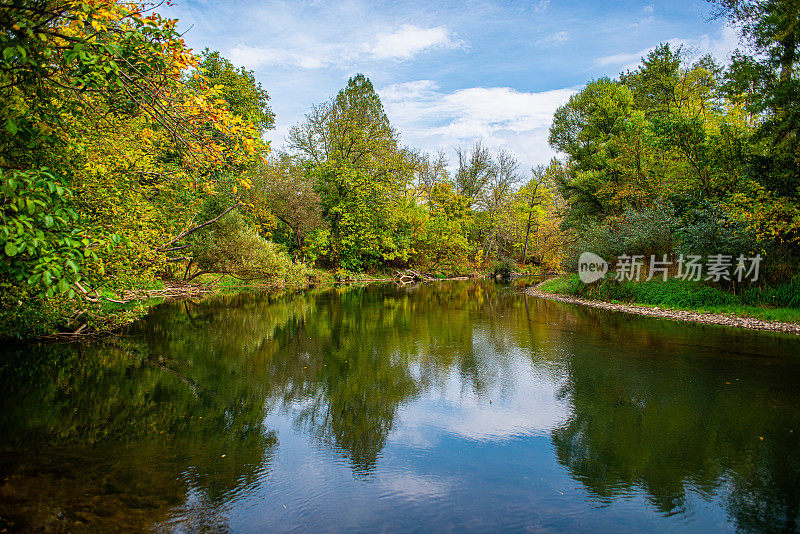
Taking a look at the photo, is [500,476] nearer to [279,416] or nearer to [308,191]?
[279,416]

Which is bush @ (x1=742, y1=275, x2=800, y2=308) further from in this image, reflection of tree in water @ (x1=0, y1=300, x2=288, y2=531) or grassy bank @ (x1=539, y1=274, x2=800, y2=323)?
reflection of tree in water @ (x1=0, y1=300, x2=288, y2=531)

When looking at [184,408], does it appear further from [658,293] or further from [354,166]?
[354,166]

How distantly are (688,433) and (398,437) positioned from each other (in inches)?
137

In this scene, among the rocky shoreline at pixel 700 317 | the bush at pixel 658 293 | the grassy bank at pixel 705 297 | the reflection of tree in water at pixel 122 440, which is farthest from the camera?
the bush at pixel 658 293

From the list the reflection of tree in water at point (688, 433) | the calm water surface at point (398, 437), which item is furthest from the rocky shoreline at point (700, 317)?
the reflection of tree in water at point (688, 433)

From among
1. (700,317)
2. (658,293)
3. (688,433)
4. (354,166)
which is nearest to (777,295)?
(700,317)

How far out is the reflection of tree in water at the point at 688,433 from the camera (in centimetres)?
396

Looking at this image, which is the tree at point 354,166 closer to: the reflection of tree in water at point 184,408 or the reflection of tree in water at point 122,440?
the reflection of tree in water at point 184,408

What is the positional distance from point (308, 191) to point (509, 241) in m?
26.8

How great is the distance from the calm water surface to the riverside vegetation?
1.75 m

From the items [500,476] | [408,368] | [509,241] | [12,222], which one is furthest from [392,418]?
[509,241]

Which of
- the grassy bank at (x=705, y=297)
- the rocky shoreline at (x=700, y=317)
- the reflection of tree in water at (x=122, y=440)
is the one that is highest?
the grassy bank at (x=705, y=297)

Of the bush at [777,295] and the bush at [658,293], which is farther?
the bush at [658,293]

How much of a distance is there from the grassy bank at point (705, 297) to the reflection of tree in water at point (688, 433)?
6.75 meters
